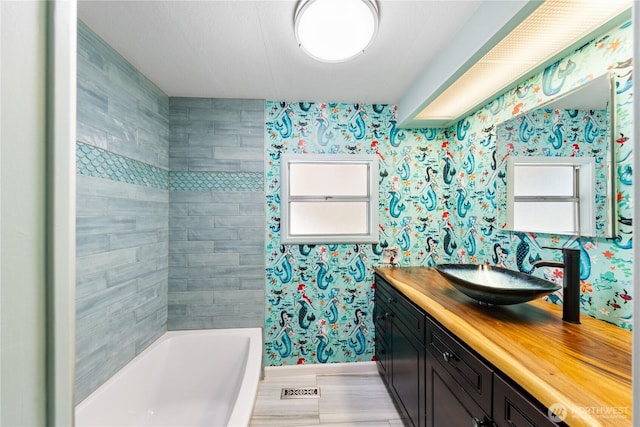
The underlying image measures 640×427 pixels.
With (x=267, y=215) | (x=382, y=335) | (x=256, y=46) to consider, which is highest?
(x=256, y=46)

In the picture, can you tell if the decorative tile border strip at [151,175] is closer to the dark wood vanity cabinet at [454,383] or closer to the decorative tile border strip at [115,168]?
the decorative tile border strip at [115,168]

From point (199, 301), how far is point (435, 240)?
2.22 meters

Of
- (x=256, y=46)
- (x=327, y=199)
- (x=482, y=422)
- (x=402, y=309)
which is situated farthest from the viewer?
(x=327, y=199)

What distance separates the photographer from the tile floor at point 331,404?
6.08 feet

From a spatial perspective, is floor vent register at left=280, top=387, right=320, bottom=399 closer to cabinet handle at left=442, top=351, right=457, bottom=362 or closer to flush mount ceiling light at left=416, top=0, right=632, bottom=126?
cabinet handle at left=442, top=351, right=457, bottom=362

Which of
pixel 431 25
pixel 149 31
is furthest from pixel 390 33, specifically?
pixel 149 31

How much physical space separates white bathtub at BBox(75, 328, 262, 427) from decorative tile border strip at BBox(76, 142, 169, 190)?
49.2 inches

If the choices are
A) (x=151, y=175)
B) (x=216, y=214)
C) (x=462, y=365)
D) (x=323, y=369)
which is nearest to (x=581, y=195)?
(x=462, y=365)

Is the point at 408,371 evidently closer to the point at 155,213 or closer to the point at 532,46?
the point at 532,46

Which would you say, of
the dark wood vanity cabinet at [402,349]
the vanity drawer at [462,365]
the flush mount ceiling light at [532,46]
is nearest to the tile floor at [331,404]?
the dark wood vanity cabinet at [402,349]

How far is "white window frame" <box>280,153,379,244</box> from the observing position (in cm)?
239

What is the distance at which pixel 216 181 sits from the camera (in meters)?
2.33

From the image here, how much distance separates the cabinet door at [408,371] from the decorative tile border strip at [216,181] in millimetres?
1622

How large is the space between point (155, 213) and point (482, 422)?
7.74 ft
